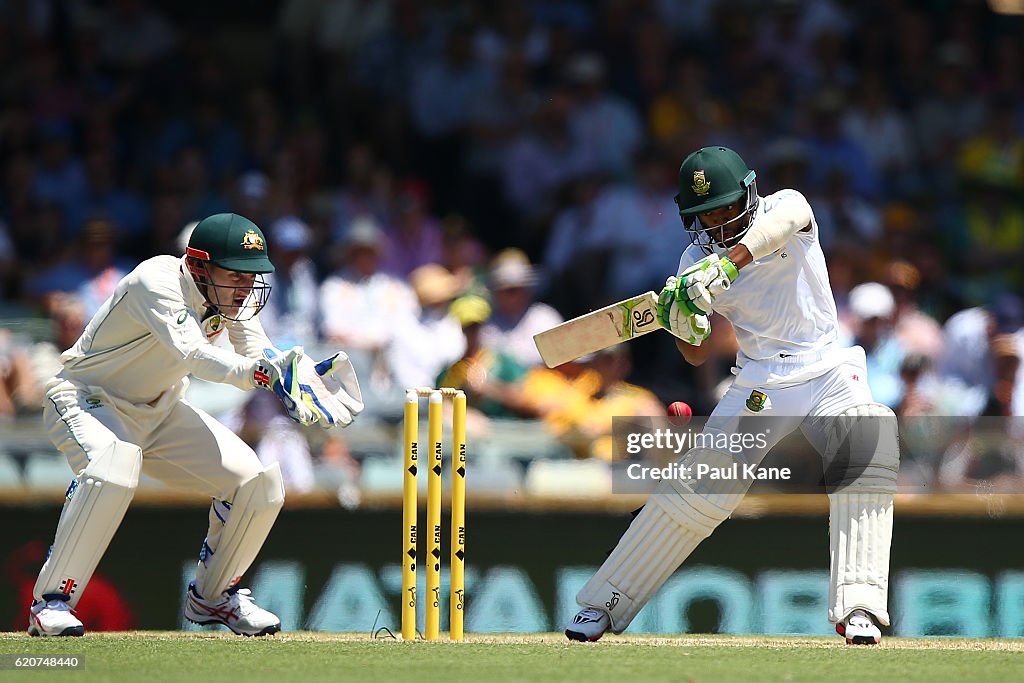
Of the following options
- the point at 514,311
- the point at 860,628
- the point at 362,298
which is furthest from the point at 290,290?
the point at 860,628

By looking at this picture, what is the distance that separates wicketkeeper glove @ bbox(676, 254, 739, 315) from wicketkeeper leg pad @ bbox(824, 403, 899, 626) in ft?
2.05

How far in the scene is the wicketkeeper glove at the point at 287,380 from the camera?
193 inches

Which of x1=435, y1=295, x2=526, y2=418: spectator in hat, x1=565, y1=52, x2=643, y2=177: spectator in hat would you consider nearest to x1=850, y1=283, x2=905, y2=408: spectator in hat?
x1=435, y1=295, x2=526, y2=418: spectator in hat

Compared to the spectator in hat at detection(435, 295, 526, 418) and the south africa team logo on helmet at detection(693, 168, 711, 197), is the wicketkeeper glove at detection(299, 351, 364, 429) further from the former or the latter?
Result: the spectator in hat at detection(435, 295, 526, 418)

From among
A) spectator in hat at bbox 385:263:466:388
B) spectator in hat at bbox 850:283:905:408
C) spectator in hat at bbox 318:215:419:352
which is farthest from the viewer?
spectator in hat at bbox 318:215:419:352

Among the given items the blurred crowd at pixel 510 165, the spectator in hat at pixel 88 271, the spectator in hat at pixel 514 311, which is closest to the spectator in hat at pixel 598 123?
the blurred crowd at pixel 510 165

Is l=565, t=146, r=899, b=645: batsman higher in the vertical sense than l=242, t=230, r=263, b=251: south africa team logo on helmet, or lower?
lower

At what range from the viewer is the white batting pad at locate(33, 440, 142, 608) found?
5113 millimetres

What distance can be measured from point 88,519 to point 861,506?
248 cm

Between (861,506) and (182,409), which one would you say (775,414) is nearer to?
(861,506)

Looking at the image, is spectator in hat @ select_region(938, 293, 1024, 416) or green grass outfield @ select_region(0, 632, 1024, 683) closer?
green grass outfield @ select_region(0, 632, 1024, 683)

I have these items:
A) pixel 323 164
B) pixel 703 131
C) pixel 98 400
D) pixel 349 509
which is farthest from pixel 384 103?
pixel 98 400

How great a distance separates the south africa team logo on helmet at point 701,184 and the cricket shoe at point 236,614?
209cm

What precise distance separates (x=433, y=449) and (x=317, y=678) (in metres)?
1.18
